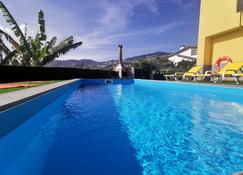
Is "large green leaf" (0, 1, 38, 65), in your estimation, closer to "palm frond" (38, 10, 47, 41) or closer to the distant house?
"palm frond" (38, 10, 47, 41)

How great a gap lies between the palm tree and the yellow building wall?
984cm

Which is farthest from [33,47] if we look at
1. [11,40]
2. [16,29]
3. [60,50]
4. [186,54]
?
[186,54]

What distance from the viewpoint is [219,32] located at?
53.7 feet

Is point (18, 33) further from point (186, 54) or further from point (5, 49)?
point (186, 54)

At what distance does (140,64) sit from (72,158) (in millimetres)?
31260

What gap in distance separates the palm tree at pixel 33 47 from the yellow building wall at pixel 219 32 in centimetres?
984

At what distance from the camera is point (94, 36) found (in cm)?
2511

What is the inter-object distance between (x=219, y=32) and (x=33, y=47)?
13.0 m

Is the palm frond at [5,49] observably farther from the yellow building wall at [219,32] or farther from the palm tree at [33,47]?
the yellow building wall at [219,32]

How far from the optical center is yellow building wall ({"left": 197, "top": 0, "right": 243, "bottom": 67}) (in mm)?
15047

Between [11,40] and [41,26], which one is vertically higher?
[41,26]

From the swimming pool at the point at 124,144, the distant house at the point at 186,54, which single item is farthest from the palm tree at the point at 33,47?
the distant house at the point at 186,54

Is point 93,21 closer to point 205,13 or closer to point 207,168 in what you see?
point 205,13

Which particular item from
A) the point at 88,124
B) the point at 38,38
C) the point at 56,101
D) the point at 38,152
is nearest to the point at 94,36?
the point at 38,38
